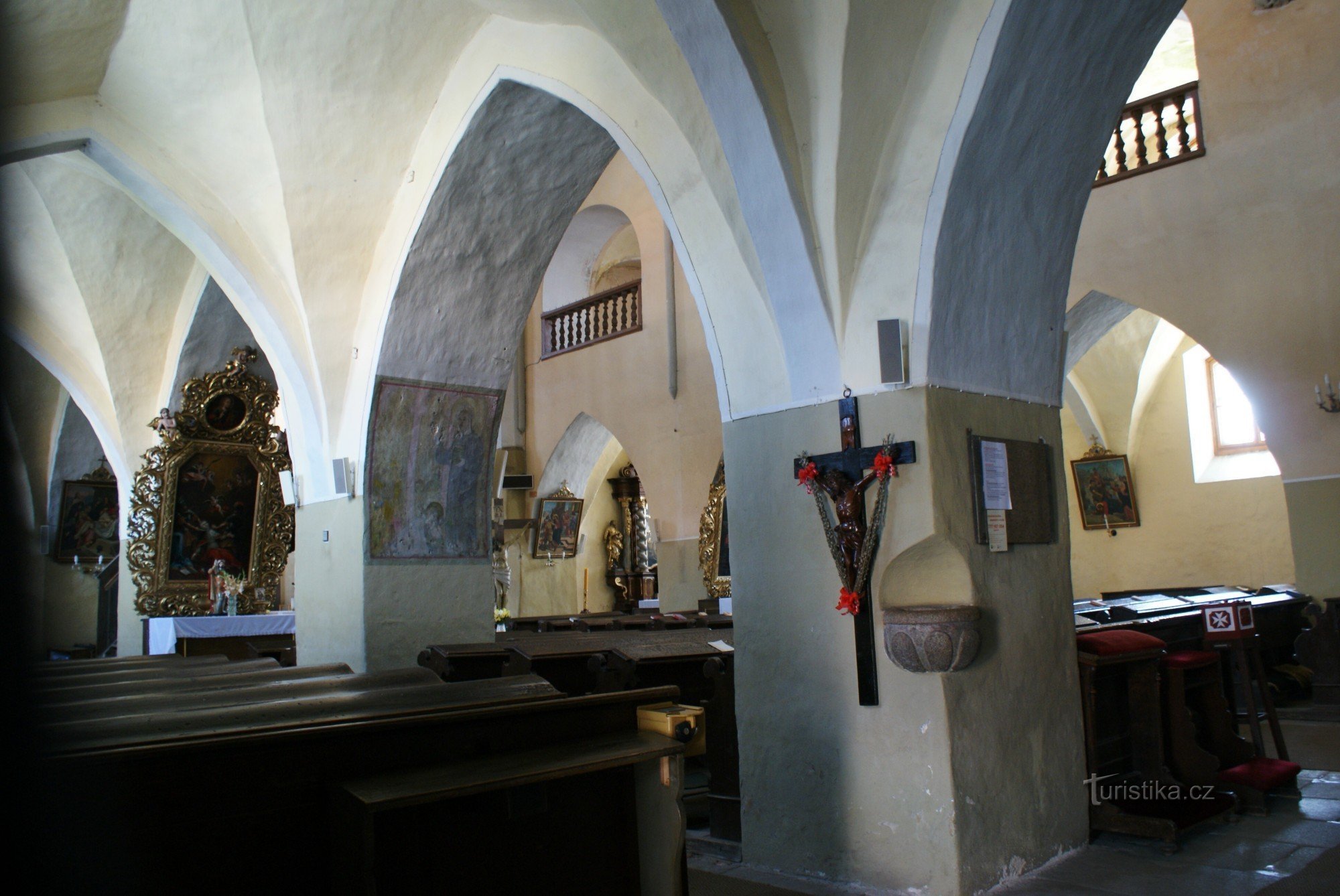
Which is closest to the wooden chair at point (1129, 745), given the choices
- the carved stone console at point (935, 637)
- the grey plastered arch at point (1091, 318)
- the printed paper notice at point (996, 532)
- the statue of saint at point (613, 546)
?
the printed paper notice at point (996, 532)

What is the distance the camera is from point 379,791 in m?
2.47

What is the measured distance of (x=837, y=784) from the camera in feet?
13.5

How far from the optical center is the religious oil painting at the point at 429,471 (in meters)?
7.36

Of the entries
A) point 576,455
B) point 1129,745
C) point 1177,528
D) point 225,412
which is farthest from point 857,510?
point 576,455

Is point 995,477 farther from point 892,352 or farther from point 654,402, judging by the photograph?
point 654,402

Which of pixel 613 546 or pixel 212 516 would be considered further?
pixel 613 546

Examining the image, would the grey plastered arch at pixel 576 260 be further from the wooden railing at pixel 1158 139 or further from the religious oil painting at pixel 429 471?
the religious oil painting at pixel 429 471

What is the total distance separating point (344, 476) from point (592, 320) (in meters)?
7.80

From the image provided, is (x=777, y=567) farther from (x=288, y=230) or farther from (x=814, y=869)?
(x=288, y=230)

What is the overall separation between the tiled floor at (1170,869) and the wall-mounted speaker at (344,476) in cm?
415

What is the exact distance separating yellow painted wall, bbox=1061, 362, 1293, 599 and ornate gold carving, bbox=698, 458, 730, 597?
4.55 meters

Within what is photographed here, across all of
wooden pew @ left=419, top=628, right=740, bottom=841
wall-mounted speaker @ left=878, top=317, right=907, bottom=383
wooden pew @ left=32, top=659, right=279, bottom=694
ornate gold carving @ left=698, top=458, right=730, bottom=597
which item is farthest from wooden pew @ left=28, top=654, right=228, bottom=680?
ornate gold carving @ left=698, top=458, right=730, bottom=597

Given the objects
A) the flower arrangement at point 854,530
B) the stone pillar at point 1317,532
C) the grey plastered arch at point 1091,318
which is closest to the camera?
the flower arrangement at point 854,530

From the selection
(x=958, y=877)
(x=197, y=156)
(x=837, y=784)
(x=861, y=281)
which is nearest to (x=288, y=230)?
(x=197, y=156)
